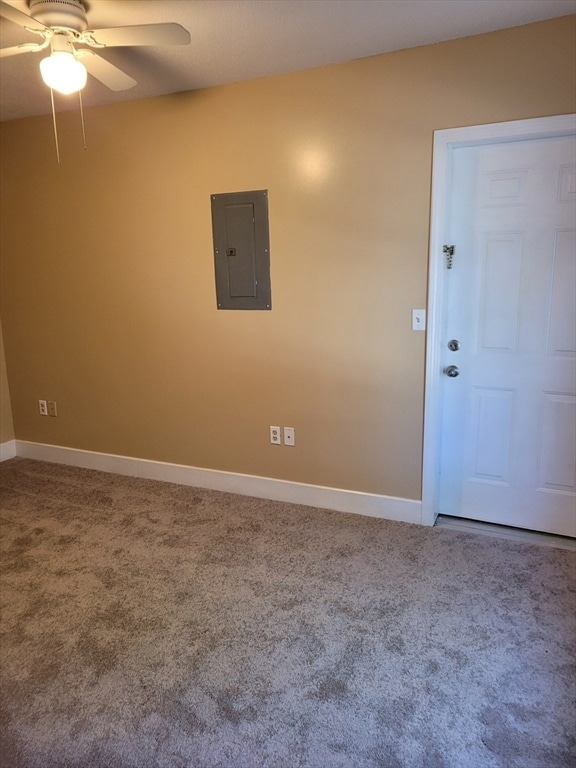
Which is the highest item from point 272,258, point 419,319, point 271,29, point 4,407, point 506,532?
point 271,29

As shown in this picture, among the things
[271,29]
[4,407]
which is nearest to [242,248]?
[271,29]

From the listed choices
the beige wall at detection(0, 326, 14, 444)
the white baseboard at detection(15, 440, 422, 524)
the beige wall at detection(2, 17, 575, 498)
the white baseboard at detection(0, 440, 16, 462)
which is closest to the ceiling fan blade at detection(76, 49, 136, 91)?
the beige wall at detection(2, 17, 575, 498)

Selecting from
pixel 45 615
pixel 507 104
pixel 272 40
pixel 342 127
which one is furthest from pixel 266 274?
pixel 45 615

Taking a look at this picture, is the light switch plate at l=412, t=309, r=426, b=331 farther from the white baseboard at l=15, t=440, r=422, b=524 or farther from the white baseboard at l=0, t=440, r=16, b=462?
the white baseboard at l=0, t=440, r=16, b=462

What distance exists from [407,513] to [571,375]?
1.13 meters

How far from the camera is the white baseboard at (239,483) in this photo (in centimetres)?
293

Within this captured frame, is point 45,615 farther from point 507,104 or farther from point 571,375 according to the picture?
point 507,104

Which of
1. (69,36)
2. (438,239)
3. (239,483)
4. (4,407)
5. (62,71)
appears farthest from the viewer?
(4,407)

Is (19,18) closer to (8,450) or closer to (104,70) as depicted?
(104,70)

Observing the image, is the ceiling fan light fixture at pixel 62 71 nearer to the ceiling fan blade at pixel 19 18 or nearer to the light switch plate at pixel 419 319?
the ceiling fan blade at pixel 19 18

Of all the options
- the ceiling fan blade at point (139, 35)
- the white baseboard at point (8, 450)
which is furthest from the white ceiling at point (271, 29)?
the white baseboard at point (8, 450)

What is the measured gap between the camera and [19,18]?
1.74m

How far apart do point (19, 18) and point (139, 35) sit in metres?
0.40

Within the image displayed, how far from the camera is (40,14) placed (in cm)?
183
